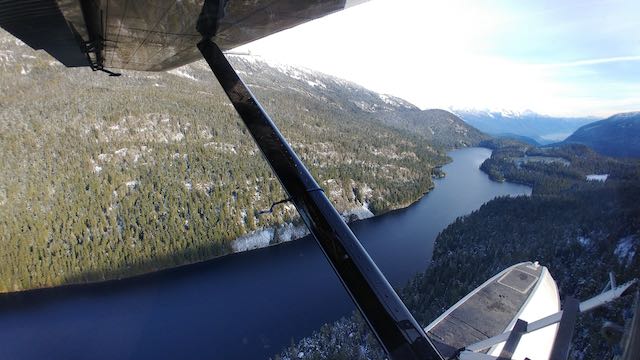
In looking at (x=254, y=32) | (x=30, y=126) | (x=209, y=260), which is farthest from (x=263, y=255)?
(x=30, y=126)

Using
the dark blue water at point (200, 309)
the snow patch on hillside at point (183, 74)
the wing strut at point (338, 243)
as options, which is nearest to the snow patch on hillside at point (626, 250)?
the dark blue water at point (200, 309)

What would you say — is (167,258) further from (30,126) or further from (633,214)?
(633,214)

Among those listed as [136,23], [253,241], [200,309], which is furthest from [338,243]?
[253,241]

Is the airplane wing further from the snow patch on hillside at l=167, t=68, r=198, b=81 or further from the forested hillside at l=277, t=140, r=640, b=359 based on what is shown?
the snow patch on hillside at l=167, t=68, r=198, b=81

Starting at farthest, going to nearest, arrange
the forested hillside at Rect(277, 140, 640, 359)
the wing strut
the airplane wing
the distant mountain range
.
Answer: the distant mountain range, the forested hillside at Rect(277, 140, 640, 359), the airplane wing, the wing strut

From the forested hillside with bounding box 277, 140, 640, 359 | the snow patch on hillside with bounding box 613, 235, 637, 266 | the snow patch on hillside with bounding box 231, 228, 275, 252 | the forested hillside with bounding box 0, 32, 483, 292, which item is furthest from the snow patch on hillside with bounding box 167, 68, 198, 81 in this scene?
the snow patch on hillside with bounding box 613, 235, 637, 266

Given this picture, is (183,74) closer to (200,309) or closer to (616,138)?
(200,309)
